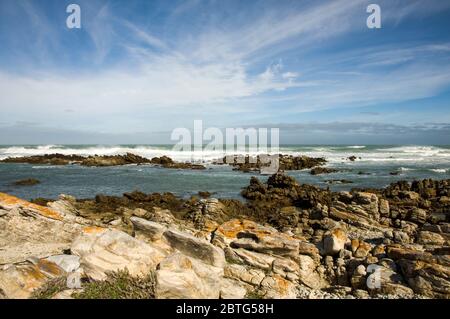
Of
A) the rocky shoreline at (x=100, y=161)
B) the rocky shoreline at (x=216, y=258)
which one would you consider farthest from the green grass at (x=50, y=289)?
the rocky shoreline at (x=100, y=161)

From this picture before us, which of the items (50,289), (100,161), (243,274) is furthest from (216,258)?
(100,161)

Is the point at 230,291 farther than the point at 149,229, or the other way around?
the point at 149,229

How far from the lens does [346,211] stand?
1501cm

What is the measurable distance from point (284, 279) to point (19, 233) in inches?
275

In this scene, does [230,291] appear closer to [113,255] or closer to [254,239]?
[113,255]

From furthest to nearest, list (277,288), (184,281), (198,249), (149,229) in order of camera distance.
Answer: (149,229) → (277,288) → (198,249) → (184,281)

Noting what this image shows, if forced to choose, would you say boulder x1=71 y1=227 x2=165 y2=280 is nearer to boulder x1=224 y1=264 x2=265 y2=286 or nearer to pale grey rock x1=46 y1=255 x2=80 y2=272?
pale grey rock x1=46 y1=255 x2=80 y2=272

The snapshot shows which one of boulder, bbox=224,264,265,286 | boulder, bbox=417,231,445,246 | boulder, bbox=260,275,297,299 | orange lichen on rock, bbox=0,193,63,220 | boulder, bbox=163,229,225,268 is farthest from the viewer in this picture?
boulder, bbox=417,231,445,246

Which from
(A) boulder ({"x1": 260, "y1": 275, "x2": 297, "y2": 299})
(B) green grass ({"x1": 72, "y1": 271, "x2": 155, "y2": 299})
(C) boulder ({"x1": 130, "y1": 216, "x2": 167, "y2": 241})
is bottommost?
(A) boulder ({"x1": 260, "y1": 275, "x2": 297, "y2": 299})

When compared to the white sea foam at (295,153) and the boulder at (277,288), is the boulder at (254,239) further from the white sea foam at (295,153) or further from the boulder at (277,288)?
the white sea foam at (295,153)

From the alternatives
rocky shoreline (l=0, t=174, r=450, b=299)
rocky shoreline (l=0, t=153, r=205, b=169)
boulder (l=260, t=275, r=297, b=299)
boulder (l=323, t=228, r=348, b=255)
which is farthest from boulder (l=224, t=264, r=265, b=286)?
rocky shoreline (l=0, t=153, r=205, b=169)
